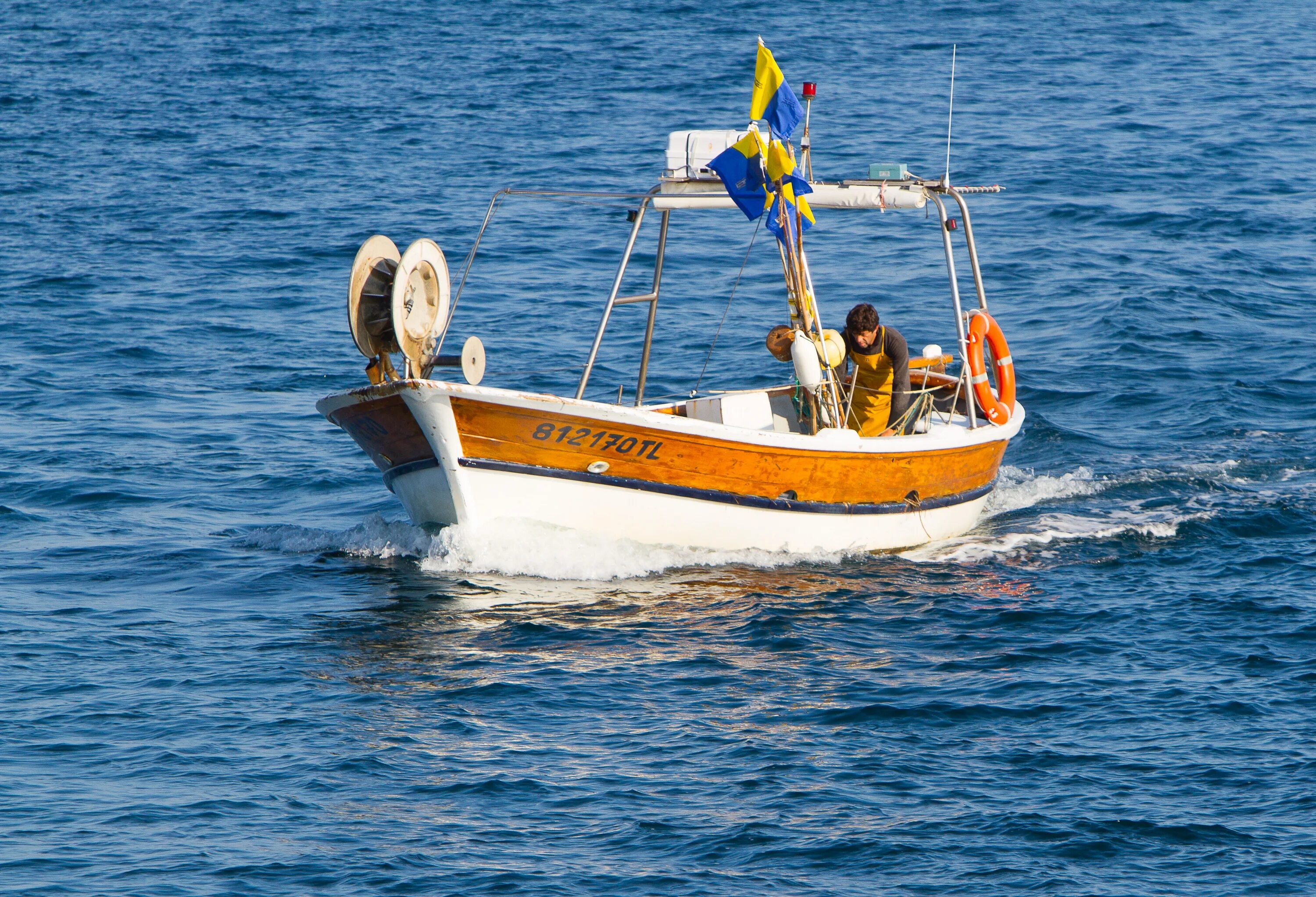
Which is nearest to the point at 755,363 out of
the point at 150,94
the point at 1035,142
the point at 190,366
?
the point at 190,366

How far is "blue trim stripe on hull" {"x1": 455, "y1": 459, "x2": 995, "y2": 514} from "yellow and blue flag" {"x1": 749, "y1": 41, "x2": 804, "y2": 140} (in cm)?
273

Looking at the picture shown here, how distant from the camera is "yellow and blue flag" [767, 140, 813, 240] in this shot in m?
11.5

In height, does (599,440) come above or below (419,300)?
below

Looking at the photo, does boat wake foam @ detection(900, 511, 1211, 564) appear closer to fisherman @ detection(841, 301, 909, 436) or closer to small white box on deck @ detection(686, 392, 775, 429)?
fisherman @ detection(841, 301, 909, 436)

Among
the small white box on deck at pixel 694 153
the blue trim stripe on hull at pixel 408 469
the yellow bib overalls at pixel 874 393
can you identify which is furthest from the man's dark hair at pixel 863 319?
the blue trim stripe on hull at pixel 408 469

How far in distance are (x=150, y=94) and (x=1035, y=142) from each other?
18437 mm

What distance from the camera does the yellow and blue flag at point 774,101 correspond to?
Answer: 11.5 meters

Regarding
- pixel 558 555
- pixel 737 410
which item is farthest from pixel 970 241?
pixel 558 555

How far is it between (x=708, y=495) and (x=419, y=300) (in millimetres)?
2550

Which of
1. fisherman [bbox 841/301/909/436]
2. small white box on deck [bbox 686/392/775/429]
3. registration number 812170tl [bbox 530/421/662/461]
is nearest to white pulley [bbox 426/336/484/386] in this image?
registration number 812170tl [bbox 530/421/662/461]

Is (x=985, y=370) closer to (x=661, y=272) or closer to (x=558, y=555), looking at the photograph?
(x=661, y=272)

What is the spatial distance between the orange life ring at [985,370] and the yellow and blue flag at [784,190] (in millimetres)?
2083

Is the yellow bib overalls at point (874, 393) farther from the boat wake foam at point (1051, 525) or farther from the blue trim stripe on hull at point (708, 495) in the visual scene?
the boat wake foam at point (1051, 525)

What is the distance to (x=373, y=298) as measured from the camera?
36.2 feet
